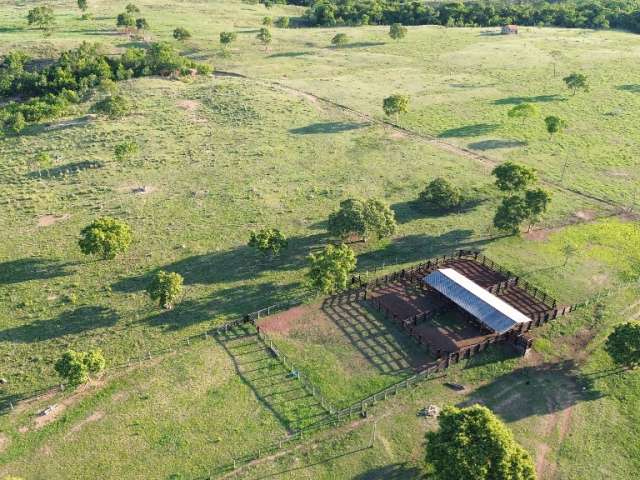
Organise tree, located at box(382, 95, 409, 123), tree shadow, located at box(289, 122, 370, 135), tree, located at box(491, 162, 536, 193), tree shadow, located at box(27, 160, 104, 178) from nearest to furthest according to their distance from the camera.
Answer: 1. tree, located at box(491, 162, 536, 193)
2. tree shadow, located at box(27, 160, 104, 178)
3. tree shadow, located at box(289, 122, 370, 135)
4. tree, located at box(382, 95, 409, 123)

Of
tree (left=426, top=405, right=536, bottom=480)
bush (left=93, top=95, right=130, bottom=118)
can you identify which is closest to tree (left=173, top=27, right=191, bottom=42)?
bush (left=93, top=95, right=130, bottom=118)

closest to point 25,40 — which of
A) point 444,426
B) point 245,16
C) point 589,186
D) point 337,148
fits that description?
point 245,16

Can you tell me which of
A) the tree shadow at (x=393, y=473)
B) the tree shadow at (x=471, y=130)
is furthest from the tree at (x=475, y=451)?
the tree shadow at (x=471, y=130)

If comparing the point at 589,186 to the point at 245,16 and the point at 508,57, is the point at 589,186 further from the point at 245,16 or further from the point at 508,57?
the point at 245,16

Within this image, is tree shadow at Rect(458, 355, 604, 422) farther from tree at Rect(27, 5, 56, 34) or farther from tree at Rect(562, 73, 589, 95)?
tree at Rect(27, 5, 56, 34)

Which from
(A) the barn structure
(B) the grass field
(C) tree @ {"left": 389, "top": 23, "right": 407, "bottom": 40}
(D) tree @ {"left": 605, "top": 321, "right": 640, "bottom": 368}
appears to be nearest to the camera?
(B) the grass field

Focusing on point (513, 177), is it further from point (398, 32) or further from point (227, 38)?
point (398, 32)

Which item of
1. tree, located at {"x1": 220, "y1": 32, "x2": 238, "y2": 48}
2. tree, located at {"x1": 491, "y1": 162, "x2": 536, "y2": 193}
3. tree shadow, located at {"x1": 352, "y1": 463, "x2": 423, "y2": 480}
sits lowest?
tree shadow, located at {"x1": 352, "y1": 463, "x2": 423, "y2": 480}
